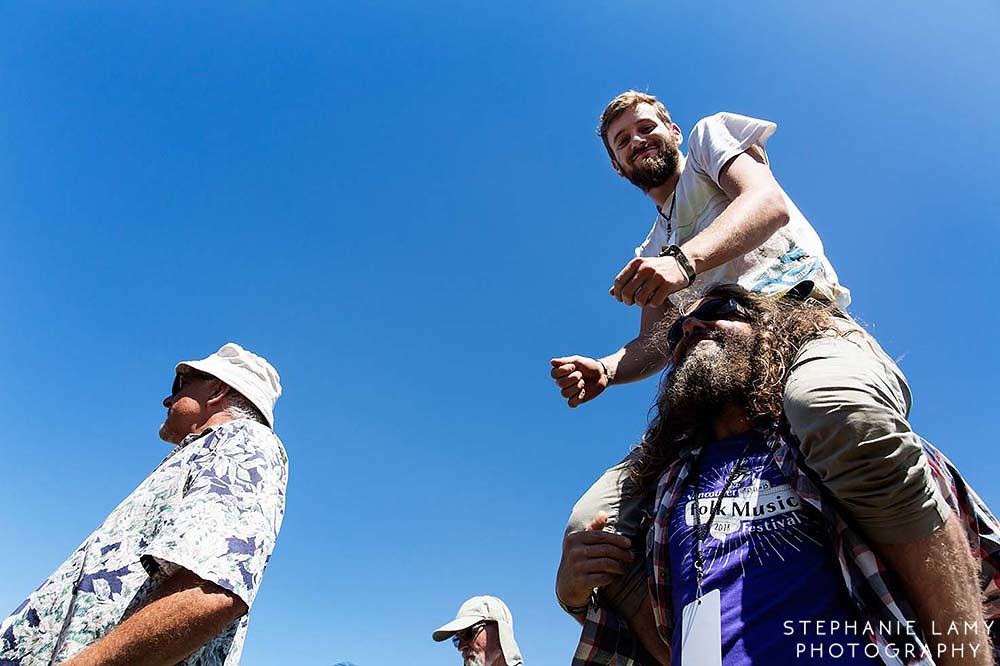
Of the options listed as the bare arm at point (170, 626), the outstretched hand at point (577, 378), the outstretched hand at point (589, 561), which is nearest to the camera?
the bare arm at point (170, 626)

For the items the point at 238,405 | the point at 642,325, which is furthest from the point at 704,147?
the point at 238,405

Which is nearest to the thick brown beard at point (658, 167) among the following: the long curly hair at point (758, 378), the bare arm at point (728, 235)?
the bare arm at point (728, 235)

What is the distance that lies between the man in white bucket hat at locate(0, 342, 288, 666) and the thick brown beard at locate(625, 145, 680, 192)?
242cm

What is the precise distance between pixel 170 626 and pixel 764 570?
2035mm

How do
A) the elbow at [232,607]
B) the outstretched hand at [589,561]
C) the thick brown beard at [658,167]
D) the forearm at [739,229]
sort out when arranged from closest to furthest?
the elbow at [232,607]
the forearm at [739,229]
the outstretched hand at [589,561]
the thick brown beard at [658,167]

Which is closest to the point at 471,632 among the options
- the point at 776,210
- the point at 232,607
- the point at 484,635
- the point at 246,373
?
the point at 484,635

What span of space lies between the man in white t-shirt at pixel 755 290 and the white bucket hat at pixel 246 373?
1842mm

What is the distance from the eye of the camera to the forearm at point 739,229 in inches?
103

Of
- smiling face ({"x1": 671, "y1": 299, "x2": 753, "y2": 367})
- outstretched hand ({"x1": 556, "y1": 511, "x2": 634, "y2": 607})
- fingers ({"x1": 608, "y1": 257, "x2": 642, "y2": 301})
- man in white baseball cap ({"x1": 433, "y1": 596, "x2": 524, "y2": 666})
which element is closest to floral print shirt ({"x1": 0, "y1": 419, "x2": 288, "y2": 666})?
outstretched hand ({"x1": 556, "y1": 511, "x2": 634, "y2": 607})

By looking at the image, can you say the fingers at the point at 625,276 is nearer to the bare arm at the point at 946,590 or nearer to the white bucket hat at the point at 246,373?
the bare arm at the point at 946,590

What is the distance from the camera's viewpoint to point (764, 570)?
2303mm

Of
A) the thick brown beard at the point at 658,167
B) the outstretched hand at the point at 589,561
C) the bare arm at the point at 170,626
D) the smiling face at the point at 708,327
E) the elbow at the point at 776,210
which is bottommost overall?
the bare arm at the point at 170,626

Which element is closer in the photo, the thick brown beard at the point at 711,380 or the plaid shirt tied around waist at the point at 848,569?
the plaid shirt tied around waist at the point at 848,569

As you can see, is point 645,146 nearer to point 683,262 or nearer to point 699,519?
point 683,262
